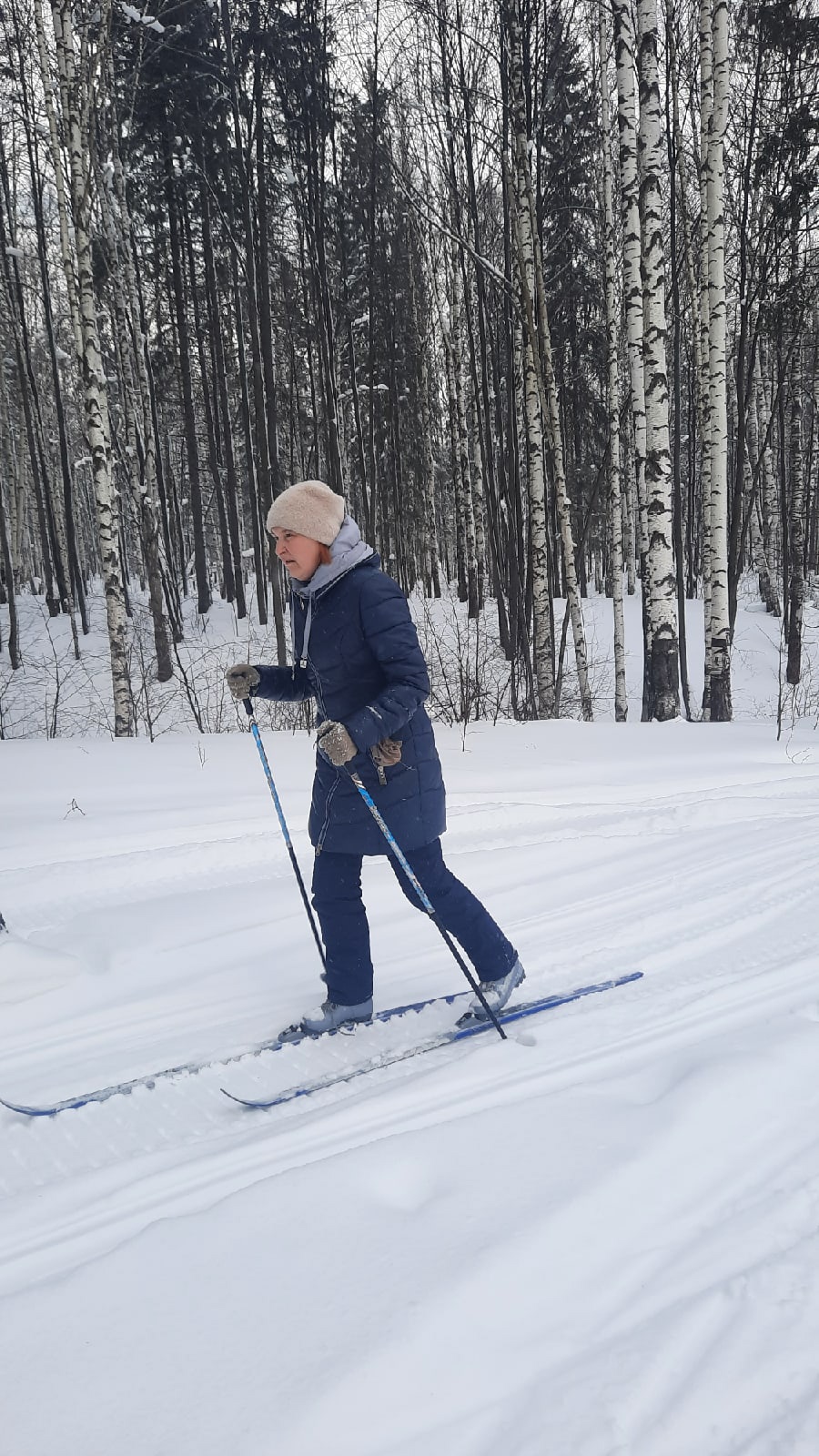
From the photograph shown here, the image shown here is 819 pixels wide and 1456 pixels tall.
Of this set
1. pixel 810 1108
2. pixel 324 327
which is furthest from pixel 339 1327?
pixel 324 327

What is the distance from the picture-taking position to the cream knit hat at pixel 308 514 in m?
2.78

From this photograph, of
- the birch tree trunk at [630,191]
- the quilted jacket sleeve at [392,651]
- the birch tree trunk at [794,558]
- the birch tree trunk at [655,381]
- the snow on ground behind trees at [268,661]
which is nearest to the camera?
the quilted jacket sleeve at [392,651]

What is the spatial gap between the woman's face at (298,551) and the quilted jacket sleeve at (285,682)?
434 mm

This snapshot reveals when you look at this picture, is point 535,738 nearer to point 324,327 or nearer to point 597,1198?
point 597,1198

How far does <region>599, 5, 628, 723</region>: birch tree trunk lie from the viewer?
38.4 ft

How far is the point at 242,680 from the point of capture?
309cm

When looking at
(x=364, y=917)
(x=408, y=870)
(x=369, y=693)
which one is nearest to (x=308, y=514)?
(x=369, y=693)

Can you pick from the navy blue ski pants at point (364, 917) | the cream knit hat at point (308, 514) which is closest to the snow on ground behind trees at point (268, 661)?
the navy blue ski pants at point (364, 917)

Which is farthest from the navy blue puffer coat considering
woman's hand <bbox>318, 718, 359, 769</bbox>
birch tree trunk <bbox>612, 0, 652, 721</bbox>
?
birch tree trunk <bbox>612, 0, 652, 721</bbox>

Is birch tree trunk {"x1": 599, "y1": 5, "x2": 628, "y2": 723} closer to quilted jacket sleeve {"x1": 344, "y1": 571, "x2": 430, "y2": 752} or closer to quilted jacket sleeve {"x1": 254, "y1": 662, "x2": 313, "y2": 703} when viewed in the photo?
quilted jacket sleeve {"x1": 254, "y1": 662, "x2": 313, "y2": 703}

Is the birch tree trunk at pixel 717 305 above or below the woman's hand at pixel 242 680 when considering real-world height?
above

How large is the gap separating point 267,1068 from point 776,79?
55.9ft

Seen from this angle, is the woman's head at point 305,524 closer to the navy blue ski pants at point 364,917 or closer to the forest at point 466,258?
the navy blue ski pants at point 364,917

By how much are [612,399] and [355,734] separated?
11940 mm
